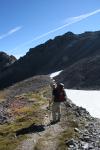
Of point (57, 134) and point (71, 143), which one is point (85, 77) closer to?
point (57, 134)

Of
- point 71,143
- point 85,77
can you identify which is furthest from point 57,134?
point 85,77

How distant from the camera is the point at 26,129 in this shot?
3378 cm

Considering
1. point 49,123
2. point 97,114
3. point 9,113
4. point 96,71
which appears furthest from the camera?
point 96,71

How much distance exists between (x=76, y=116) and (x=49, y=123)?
166 inches

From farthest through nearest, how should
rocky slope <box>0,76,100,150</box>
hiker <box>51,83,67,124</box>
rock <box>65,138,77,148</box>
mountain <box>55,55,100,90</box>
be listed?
mountain <box>55,55,100,90</box> → hiker <box>51,83,67,124</box> → rocky slope <box>0,76,100,150</box> → rock <box>65,138,77,148</box>

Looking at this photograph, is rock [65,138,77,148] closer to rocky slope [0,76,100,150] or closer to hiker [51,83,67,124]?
rocky slope [0,76,100,150]

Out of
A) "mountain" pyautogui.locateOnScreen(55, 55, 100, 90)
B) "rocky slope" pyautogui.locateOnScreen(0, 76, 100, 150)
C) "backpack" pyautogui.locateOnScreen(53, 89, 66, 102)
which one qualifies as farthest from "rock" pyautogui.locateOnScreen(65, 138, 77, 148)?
"mountain" pyautogui.locateOnScreen(55, 55, 100, 90)

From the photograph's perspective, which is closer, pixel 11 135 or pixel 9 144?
pixel 9 144

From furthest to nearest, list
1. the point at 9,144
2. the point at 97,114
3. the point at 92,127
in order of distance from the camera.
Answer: the point at 97,114
the point at 92,127
the point at 9,144

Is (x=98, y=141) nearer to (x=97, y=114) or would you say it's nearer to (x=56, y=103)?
(x=56, y=103)

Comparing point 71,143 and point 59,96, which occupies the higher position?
point 59,96

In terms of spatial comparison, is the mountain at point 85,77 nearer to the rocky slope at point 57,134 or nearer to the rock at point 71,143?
the rocky slope at point 57,134

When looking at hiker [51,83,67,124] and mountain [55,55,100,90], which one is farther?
mountain [55,55,100,90]

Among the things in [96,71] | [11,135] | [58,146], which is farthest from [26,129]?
[96,71]
